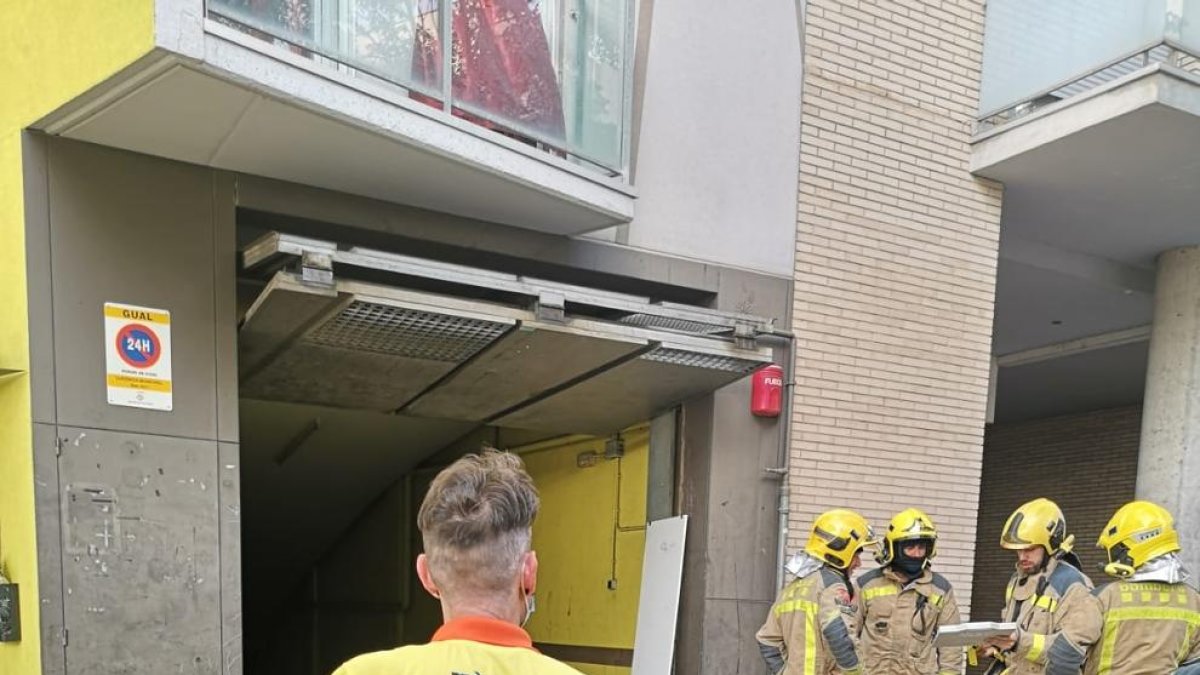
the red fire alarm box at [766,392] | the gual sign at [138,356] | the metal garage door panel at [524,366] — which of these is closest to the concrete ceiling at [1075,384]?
the red fire alarm box at [766,392]

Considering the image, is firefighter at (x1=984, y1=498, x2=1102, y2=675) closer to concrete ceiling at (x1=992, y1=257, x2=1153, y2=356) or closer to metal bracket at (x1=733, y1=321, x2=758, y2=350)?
metal bracket at (x1=733, y1=321, x2=758, y2=350)

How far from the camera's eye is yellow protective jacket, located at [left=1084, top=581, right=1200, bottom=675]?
502 cm

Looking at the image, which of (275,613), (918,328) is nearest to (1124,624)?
(918,328)

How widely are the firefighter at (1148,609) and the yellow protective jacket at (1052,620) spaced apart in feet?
0.37

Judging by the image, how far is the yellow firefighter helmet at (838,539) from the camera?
18.7 ft

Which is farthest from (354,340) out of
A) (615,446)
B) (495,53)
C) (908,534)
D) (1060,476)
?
(1060,476)

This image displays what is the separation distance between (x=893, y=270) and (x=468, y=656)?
6.29 metres

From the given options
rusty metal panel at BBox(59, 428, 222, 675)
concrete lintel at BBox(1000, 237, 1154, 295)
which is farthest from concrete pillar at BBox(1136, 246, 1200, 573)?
rusty metal panel at BBox(59, 428, 222, 675)

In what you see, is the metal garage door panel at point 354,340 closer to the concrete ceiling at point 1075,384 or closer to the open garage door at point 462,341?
the open garage door at point 462,341

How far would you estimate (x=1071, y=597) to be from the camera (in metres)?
5.32

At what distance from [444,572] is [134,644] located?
377 centimetres

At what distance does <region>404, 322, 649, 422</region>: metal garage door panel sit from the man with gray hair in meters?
3.59

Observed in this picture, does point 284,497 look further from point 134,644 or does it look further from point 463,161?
point 463,161

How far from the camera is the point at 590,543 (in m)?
8.08
